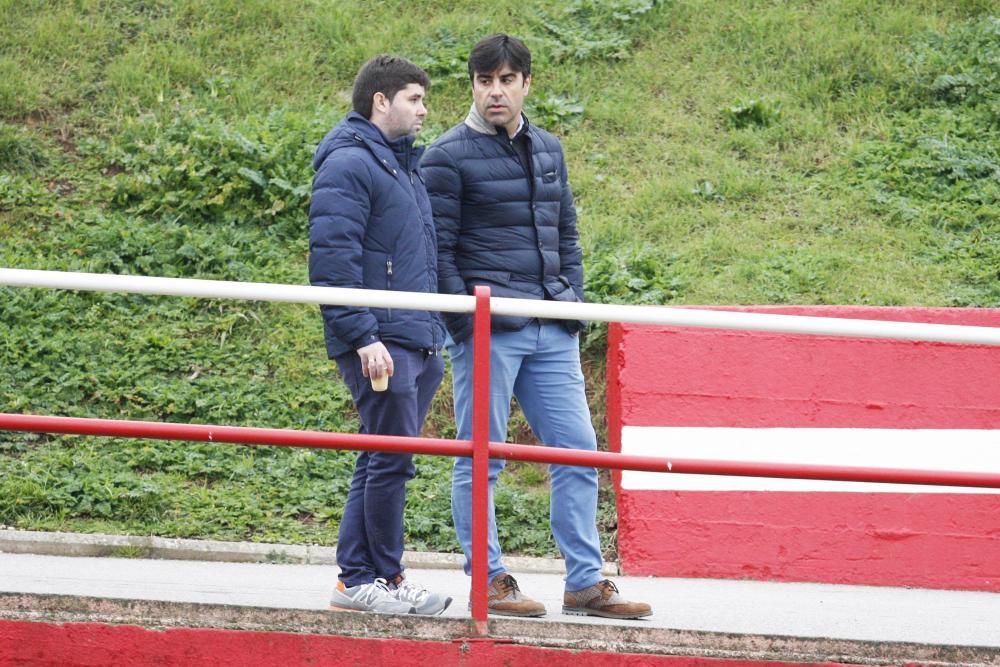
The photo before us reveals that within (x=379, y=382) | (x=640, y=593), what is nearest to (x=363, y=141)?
(x=379, y=382)

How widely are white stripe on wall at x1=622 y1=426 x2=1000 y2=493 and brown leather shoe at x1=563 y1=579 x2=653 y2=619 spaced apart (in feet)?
6.74

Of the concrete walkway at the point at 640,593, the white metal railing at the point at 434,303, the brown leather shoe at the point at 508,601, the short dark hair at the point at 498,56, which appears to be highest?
the short dark hair at the point at 498,56

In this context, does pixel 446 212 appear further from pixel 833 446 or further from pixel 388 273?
pixel 833 446

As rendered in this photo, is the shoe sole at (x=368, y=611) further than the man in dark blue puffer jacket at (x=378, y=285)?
No

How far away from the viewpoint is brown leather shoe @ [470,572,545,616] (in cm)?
422

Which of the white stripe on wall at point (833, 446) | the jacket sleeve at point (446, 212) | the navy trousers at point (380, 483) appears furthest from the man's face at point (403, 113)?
the white stripe on wall at point (833, 446)

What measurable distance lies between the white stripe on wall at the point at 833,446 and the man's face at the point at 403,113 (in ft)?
8.40

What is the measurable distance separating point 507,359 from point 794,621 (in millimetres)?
1496

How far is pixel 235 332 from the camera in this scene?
827cm

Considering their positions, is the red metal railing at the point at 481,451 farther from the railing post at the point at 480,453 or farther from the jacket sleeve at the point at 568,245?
the jacket sleeve at the point at 568,245

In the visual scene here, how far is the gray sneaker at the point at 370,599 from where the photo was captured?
408 cm

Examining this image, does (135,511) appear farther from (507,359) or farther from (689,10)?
(689,10)

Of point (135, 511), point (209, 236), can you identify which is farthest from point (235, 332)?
point (135, 511)

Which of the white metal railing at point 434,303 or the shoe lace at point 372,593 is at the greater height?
the white metal railing at point 434,303
